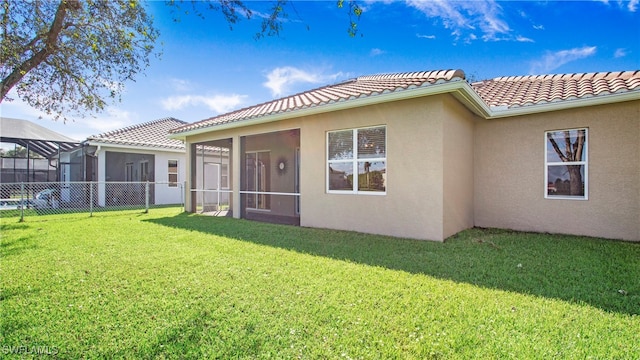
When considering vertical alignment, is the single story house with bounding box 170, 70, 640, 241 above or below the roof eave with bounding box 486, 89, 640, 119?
below

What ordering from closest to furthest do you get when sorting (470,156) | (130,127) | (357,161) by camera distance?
(357,161) → (470,156) → (130,127)

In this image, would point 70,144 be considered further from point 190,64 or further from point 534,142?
point 534,142

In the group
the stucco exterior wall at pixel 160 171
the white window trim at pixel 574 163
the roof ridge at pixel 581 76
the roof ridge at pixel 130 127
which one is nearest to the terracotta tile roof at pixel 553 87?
the roof ridge at pixel 581 76

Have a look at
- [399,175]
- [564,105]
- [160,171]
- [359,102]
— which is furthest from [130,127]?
[564,105]

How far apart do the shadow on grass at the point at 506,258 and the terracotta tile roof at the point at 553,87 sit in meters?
2.96

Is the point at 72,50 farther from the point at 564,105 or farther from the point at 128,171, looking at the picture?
the point at 564,105

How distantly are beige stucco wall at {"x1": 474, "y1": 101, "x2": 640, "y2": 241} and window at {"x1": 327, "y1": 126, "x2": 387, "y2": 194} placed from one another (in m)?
2.94

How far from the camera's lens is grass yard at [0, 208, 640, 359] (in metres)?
2.50

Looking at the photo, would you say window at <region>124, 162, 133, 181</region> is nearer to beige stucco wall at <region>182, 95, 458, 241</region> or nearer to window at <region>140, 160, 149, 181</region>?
window at <region>140, 160, 149, 181</region>

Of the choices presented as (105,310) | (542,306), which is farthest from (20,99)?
(542,306)

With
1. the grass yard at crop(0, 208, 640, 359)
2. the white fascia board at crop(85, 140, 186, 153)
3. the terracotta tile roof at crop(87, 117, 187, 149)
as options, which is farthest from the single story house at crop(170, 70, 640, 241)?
the terracotta tile roof at crop(87, 117, 187, 149)

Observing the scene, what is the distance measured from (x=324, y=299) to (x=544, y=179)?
6484 mm

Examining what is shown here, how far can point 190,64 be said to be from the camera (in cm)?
969

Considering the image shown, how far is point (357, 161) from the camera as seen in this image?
23.7ft
